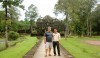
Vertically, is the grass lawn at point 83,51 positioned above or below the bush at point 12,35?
below

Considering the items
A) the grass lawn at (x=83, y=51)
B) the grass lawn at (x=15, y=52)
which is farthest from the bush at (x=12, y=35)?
the grass lawn at (x=15, y=52)

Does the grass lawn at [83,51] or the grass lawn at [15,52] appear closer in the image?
the grass lawn at [15,52]

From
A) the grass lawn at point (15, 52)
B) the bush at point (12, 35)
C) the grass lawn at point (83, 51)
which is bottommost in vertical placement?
the grass lawn at point (83, 51)

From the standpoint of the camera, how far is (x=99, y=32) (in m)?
121

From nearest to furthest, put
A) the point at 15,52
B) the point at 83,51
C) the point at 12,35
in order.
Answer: the point at 15,52 < the point at 83,51 < the point at 12,35

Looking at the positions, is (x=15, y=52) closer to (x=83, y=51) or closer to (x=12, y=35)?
(x=83, y=51)

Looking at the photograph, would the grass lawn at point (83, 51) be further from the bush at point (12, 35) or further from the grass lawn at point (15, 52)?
the bush at point (12, 35)

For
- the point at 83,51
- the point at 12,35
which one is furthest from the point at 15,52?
the point at 12,35

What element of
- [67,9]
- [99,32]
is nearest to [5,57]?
[67,9]

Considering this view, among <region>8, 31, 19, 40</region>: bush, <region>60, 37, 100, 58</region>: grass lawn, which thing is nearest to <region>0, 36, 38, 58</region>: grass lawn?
<region>60, 37, 100, 58</region>: grass lawn

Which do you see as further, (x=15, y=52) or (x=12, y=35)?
(x=12, y=35)

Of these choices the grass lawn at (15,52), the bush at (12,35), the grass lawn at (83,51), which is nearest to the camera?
the grass lawn at (15,52)

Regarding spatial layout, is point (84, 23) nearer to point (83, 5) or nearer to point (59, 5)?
point (83, 5)

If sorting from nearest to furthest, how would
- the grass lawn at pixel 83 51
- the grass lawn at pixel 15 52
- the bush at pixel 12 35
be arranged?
the grass lawn at pixel 15 52, the grass lawn at pixel 83 51, the bush at pixel 12 35
